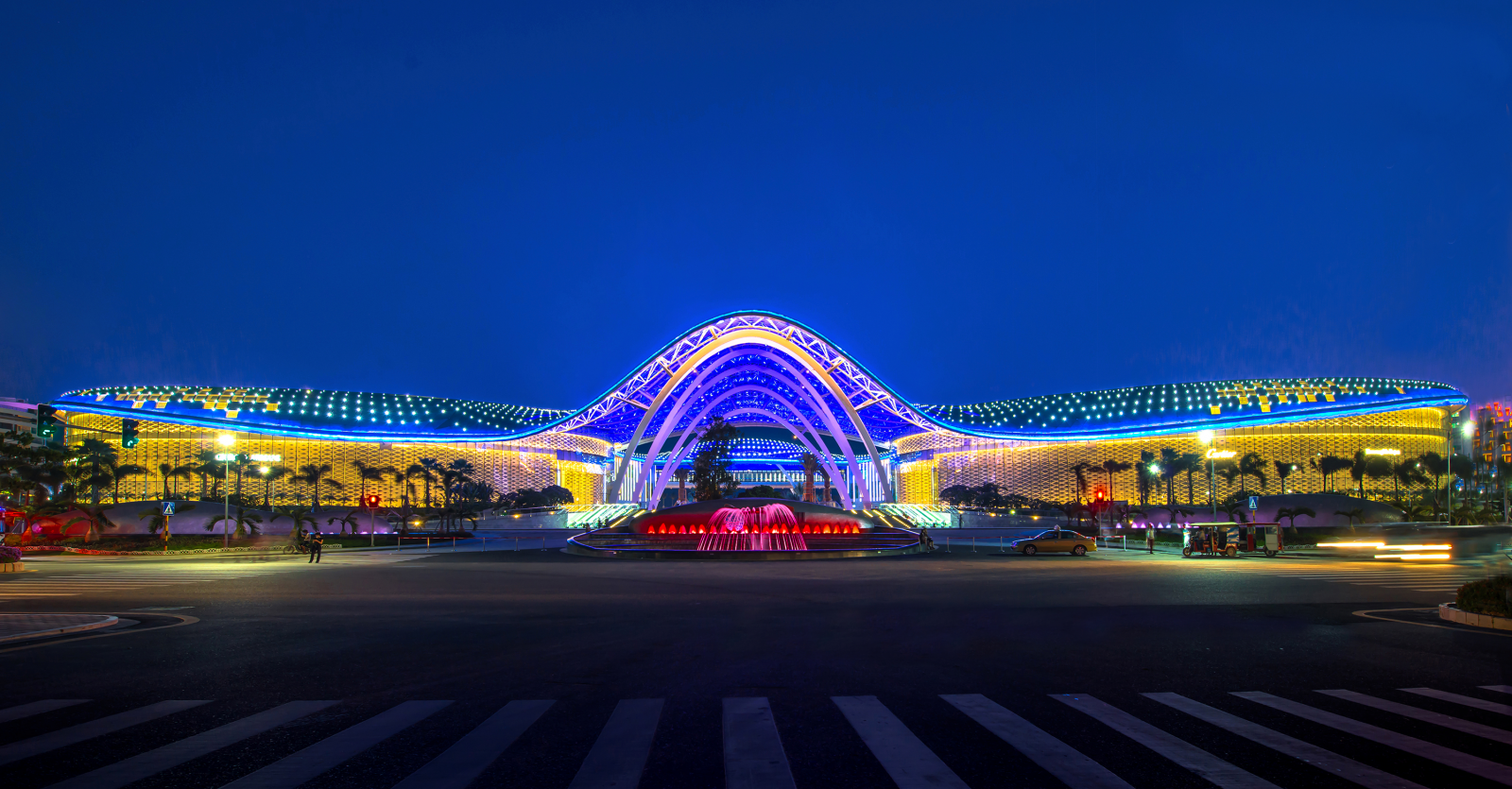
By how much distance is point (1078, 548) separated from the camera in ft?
109

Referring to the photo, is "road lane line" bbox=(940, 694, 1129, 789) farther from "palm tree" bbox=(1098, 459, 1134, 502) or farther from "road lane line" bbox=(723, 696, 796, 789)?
"palm tree" bbox=(1098, 459, 1134, 502)

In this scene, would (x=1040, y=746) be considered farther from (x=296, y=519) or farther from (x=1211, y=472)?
(x=296, y=519)

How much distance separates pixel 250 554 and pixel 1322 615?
36589 millimetres

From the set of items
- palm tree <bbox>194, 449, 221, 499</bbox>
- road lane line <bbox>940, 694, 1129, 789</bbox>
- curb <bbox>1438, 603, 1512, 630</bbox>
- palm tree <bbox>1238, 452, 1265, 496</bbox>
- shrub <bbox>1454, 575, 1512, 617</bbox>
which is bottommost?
curb <bbox>1438, 603, 1512, 630</bbox>

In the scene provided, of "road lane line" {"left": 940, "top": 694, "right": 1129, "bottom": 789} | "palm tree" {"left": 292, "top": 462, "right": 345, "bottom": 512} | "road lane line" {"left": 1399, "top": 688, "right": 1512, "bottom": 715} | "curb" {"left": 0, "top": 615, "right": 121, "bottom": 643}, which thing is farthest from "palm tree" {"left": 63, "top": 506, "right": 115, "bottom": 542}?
"road lane line" {"left": 1399, "top": 688, "right": 1512, "bottom": 715}

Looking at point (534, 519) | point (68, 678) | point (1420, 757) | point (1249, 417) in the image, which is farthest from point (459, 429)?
point (1420, 757)

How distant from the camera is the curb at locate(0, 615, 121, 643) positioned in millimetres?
11630

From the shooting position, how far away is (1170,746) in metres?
6.08

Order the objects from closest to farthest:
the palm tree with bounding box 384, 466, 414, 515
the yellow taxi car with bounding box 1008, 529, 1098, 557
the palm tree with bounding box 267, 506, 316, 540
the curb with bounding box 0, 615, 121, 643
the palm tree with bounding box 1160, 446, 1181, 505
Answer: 1. the curb with bounding box 0, 615, 121, 643
2. the yellow taxi car with bounding box 1008, 529, 1098, 557
3. the palm tree with bounding box 267, 506, 316, 540
4. the palm tree with bounding box 1160, 446, 1181, 505
5. the palm tree with bounding box 384, 466, 414, 515

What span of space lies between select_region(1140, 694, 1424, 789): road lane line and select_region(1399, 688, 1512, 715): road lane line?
2.32 metres

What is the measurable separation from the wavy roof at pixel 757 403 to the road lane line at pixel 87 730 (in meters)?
66.6

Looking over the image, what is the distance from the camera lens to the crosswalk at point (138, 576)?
19703 mm

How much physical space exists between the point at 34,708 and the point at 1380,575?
2736 centimetres

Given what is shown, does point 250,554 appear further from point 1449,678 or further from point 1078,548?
point 1449,678
